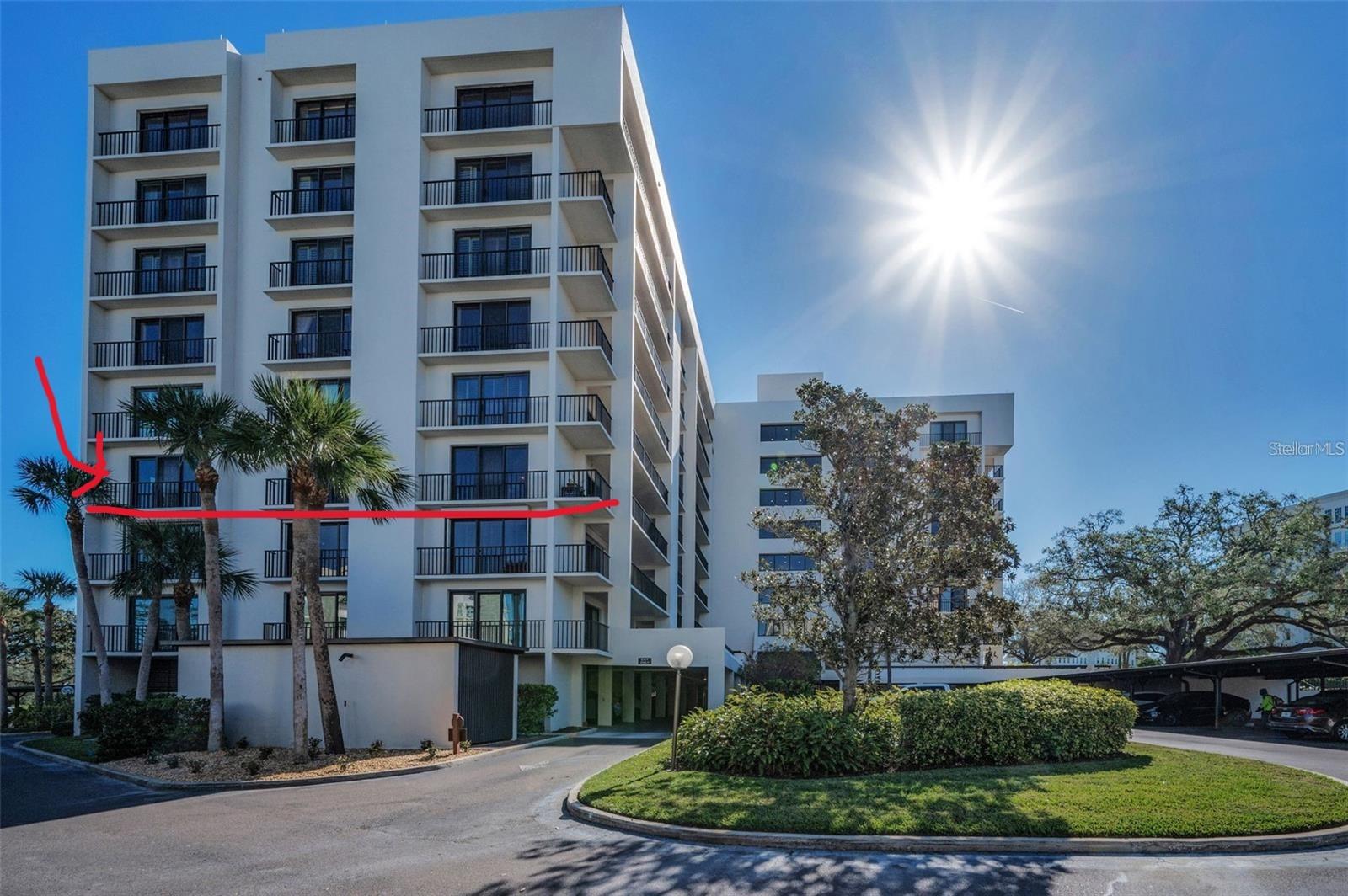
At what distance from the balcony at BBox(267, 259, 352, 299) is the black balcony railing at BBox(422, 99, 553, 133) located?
550 centimetres

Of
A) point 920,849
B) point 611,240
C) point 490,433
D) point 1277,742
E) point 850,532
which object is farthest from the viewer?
point 611,240

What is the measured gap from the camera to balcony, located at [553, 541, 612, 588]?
31.3 metres

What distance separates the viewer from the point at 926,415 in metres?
20.7

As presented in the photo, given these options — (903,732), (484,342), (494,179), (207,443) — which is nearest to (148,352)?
(484,342)

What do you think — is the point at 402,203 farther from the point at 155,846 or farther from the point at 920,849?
the point at 920,849

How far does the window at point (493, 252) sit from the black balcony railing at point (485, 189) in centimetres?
105

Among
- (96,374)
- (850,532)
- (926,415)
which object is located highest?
(96,374)

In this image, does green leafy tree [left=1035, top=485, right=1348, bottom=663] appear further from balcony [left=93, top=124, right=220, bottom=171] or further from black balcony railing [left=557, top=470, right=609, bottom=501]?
balcony [left=93, top=124, right=220, bottom=171]

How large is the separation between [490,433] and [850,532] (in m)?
16.1

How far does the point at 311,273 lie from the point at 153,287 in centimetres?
641

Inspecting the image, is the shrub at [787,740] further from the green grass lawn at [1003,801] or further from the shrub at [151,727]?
the shrub at [151,727]

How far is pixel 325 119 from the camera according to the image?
34.1 m

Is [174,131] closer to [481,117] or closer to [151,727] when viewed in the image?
[481,117]

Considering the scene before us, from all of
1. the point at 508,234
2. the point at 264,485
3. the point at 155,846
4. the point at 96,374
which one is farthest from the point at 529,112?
the point at 155,846
